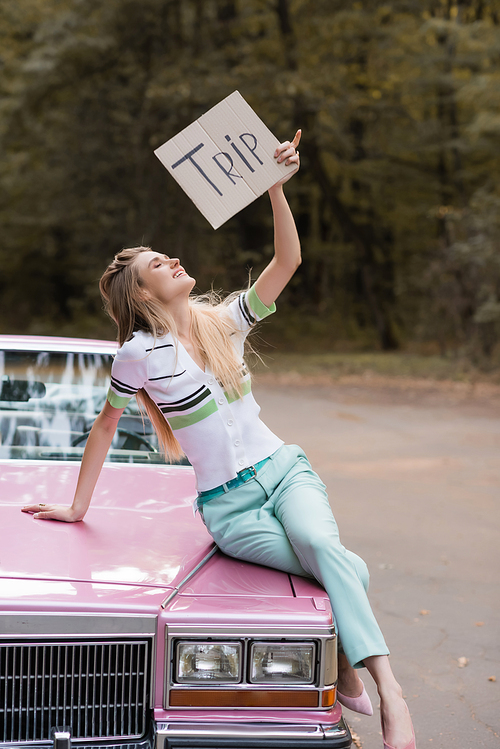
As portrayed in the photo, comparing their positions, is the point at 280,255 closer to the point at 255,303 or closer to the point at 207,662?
the point at 255,303

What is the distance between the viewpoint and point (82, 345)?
10.9ft

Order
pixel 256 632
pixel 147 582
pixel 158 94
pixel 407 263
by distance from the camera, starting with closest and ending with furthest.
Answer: pixel 256 632 → pixel 147 582 → pixel 158 94 → pixel 407 263

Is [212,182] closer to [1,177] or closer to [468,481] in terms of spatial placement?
[468,481]

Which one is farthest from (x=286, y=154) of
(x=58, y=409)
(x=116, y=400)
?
(x=58, y=409)

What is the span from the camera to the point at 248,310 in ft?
8.73

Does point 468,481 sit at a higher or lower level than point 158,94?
lower

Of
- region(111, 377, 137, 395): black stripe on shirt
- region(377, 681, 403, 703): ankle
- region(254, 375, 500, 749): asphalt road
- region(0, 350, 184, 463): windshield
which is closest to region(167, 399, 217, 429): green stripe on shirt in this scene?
region(111, 377, 137, 395): black stripe on shirt

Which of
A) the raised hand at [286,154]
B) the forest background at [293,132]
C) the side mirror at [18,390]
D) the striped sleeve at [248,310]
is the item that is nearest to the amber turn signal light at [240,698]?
the striped sleeve at [248,310]

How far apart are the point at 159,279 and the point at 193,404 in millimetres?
433

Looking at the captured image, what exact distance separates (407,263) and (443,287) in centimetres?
1160

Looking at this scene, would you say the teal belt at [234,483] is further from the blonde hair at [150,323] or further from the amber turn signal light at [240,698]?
the amber turn signal light at [240,698]

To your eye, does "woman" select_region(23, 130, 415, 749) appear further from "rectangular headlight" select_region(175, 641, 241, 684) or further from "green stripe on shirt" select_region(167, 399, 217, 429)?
"rectangular headlight" select_region(175, 641, 241, 684)

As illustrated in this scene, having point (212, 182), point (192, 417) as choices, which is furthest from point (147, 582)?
point (212, 182)

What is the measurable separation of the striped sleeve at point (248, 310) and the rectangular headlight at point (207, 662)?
1.17m
